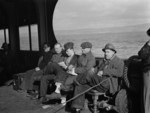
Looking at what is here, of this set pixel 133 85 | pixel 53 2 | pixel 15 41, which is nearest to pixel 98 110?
pixel 133 85

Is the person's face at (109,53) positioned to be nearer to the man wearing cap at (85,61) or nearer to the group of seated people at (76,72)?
the group of seated people at (76,72)

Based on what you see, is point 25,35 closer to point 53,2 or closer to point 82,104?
point 53,2

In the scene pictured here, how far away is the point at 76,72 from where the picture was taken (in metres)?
4.24

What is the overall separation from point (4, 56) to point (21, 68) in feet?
4.46

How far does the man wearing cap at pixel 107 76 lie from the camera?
11.8ft

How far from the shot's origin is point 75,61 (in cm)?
449

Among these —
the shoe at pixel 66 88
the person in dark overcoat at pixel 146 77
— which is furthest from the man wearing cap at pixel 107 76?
the person in dark overcoat at pixel 146 77

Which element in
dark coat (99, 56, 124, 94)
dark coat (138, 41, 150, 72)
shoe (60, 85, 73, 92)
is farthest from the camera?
shoe (60, 85, 73, 92)

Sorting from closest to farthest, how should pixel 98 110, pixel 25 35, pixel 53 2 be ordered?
pixel 98 110 < pixel 53 2 < pixel 25 35

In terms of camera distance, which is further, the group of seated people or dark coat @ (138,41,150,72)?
the group of seated people

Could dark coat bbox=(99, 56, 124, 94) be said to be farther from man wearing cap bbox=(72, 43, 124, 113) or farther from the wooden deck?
the wooden deck

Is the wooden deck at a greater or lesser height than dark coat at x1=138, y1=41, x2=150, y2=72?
lesser

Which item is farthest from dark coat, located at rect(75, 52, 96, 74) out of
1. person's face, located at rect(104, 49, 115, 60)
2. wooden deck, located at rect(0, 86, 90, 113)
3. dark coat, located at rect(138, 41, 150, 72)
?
dark coat, located at rect(138, 41, 150, 72)

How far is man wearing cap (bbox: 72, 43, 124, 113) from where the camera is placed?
3.61m
